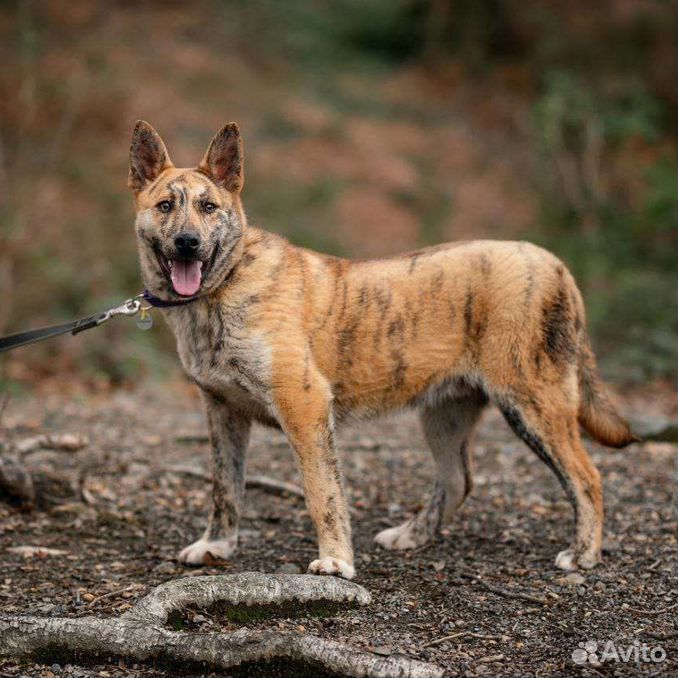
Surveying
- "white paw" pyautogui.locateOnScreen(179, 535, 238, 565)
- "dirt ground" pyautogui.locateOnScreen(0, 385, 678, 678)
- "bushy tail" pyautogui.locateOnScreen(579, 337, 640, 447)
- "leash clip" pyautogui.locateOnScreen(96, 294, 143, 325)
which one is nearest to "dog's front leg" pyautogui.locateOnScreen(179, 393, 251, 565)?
"white paw" pyautogui.locateOnScreen(179, 535, 238, 565)

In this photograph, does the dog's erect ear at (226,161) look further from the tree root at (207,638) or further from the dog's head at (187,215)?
the tree root at (207,638)

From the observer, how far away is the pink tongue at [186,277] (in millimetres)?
4734

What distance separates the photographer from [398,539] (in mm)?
5598

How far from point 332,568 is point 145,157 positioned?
2469mm

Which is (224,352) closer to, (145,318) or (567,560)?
(145,318)

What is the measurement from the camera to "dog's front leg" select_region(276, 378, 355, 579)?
15.9 feet

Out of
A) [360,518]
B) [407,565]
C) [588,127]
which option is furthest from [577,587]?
[588,127]

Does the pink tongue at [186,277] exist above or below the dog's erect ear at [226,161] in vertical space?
below

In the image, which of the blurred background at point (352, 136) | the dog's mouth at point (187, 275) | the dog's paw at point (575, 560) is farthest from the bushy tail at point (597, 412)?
the blurred background at point (352, 136)

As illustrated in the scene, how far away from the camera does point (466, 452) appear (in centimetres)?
579

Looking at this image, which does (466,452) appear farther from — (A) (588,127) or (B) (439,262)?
(A) (588,127)

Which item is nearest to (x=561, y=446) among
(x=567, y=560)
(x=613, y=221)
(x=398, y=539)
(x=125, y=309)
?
(x=567, y=560)

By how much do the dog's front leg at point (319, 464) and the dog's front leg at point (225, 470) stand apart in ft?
1.93

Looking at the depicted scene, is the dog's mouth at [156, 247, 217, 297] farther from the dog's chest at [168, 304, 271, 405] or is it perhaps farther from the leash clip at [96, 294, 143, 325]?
the leash clip at [96, 294, 143, 325]
